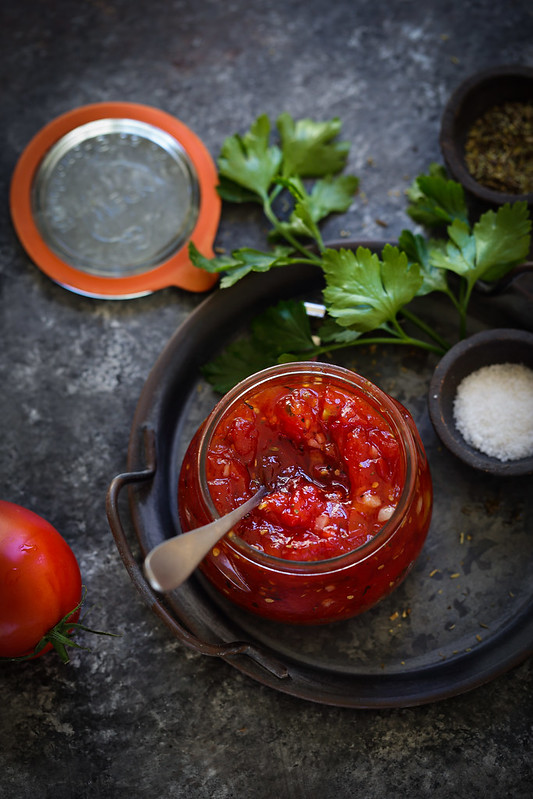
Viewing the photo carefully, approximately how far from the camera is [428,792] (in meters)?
1.44

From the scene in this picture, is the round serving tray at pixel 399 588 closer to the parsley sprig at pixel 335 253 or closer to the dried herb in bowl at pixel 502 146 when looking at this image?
the parsley sprig at pixel 335 253

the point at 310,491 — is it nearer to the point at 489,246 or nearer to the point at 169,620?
the point at 169,620

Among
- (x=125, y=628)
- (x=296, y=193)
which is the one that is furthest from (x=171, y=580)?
(x=296, y=193)

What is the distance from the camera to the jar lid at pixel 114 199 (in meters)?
1.72

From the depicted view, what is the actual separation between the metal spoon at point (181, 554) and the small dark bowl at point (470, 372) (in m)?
0.50

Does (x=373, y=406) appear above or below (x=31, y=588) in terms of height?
above

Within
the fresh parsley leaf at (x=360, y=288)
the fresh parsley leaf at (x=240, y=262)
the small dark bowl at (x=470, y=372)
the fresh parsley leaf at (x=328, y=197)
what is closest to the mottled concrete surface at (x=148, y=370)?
the fresh parsley leaf at (x=328, y=197)

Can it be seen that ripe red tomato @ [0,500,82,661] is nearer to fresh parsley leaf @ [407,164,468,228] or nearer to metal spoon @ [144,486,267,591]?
metal spoon @ [144,486,267,591]

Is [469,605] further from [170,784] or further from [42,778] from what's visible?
[42,778]

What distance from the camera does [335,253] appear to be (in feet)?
4.82

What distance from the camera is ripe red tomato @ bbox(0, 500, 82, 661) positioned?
4.47ft

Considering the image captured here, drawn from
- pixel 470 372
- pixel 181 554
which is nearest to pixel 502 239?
pixel 470 372

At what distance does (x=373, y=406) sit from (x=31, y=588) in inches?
27.7

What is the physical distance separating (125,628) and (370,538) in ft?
1.97
